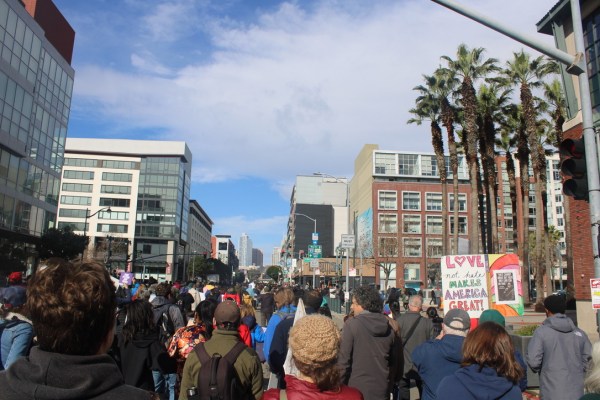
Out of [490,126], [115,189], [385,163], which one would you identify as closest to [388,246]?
[385,163]

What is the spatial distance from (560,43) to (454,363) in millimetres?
18114

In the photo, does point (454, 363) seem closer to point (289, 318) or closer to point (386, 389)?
point (386, 389)

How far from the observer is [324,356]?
10.3ft

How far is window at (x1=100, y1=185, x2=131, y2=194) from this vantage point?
99.2m

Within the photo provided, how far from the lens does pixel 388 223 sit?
84.8 metres

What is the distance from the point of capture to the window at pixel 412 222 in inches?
3370

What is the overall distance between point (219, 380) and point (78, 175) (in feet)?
344

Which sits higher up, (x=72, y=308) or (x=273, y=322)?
(x=72, y=308)

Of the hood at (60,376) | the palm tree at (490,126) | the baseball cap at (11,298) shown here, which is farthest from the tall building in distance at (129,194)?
the hood at (60,376)

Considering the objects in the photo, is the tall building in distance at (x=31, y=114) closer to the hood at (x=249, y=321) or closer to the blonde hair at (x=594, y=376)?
the hood at (x=249, y=321)

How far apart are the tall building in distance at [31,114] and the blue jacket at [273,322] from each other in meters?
36.7

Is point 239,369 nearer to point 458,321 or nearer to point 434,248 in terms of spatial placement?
point 458,321

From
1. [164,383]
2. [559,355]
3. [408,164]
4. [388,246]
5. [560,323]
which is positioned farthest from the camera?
[408,164]

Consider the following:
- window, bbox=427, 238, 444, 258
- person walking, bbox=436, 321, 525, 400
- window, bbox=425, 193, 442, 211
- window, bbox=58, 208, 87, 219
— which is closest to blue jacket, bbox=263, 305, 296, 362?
person walking, bbox=436, 321, 525, 400
